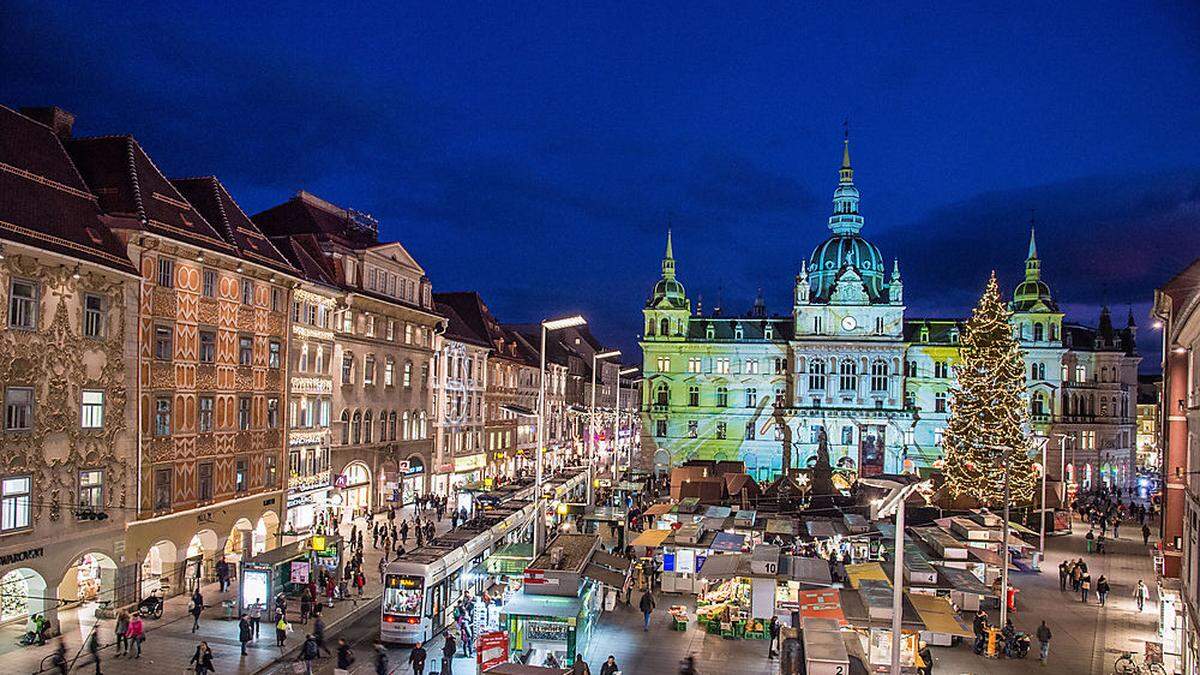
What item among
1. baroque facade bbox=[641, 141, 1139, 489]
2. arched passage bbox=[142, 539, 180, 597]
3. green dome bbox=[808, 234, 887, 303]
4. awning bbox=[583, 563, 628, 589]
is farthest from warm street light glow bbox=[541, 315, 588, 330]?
green dome bbox=[808, 234, 887, 303]

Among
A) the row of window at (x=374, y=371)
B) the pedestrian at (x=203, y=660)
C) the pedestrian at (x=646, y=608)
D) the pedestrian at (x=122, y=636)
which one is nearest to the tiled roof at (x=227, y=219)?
the row of window at (x=374, y=371)

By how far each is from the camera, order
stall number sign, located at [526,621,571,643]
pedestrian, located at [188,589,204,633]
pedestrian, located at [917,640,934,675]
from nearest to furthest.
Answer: stall number sign, located at [526,621,571,643], pedestrian, located at [917,640,934,675], pedestrian, located at [188,589,204,633]

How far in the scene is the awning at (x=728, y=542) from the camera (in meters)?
39.0

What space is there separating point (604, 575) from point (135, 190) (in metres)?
21.7

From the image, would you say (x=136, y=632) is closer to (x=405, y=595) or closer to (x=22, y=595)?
(x=22, y=595)

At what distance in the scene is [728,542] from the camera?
130ft

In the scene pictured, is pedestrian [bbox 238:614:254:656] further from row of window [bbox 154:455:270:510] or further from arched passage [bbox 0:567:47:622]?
row of window [bbox 154:455:270:510]

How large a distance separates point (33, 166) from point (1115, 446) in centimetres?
9849

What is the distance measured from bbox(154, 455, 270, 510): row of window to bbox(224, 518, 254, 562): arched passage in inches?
56.1

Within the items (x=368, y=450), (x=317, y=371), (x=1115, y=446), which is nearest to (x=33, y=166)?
(x=317, y=371)

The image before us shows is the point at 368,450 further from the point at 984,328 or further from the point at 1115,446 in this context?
the point at 1115,446

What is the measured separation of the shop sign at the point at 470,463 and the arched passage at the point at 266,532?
82.3 ft

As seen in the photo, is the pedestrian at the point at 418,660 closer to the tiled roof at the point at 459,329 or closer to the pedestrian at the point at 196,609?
the pedestrian at the point at 196,609

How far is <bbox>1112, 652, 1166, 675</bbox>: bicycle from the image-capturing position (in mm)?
27797
